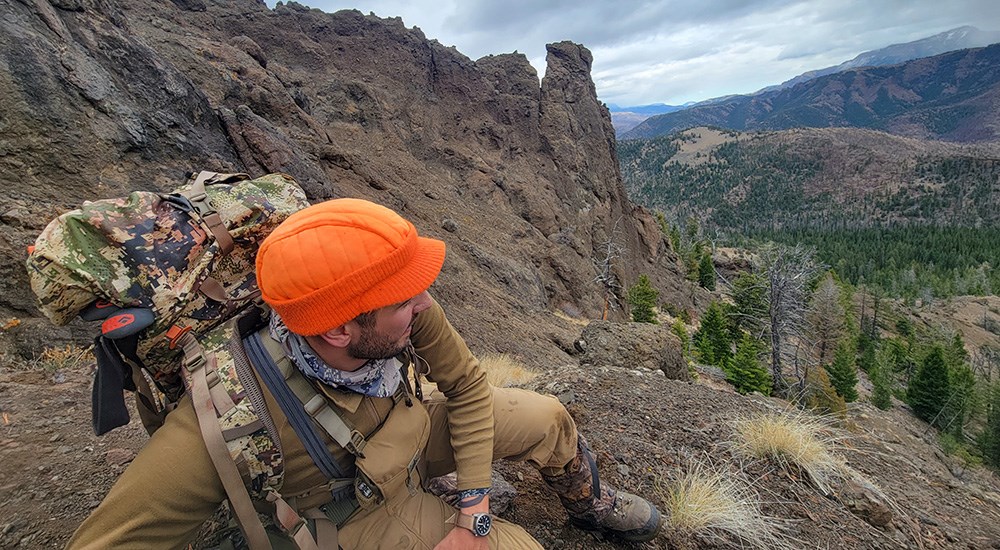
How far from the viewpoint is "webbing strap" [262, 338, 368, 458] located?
1.65 meters

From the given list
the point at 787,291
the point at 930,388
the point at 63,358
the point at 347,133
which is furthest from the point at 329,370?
the point at 930,388

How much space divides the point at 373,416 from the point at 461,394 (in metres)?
0.43

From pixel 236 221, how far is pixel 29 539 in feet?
6.15

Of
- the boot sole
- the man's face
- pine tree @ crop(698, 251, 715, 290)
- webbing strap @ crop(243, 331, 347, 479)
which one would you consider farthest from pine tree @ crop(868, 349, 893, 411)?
webbing strap @ crop(243, 331, 347, 479)

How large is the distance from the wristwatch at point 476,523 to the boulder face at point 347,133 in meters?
5.20

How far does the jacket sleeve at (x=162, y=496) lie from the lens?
1328mm

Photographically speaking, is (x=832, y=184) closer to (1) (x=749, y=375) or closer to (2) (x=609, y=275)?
(2) (x=609, y=275)

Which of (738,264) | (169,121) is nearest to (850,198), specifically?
(738,264)

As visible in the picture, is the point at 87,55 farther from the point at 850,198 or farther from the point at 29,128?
the point at 850,198

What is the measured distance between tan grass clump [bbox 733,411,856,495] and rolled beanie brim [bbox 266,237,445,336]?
3.18m

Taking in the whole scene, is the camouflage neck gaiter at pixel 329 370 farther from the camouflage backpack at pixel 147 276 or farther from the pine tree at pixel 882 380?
the pine tree at pixel 882 380

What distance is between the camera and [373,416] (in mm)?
1836

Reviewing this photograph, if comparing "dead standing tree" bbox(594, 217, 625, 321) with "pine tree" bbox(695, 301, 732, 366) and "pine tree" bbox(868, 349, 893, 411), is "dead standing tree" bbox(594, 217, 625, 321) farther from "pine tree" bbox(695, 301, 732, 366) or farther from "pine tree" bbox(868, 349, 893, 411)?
"pine tree" bbox(868, 349, 893, 411)

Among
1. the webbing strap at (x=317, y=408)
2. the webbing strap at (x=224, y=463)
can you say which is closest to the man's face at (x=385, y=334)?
the webbing strap at (x=317, y=408)
